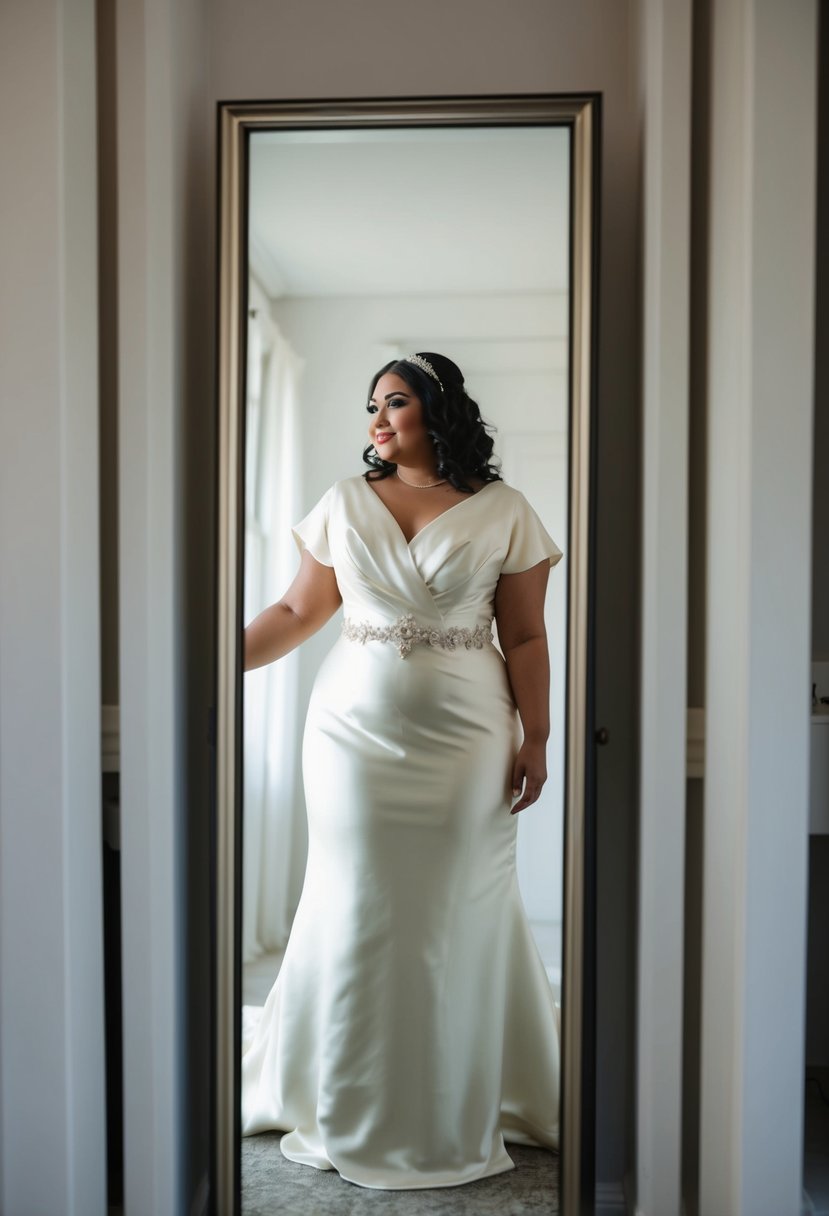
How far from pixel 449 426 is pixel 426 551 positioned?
0.82 ft

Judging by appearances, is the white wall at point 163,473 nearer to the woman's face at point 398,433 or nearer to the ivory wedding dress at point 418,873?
the ivory wedding dress at point 418,873

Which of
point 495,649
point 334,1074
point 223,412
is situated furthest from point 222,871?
point 223,412

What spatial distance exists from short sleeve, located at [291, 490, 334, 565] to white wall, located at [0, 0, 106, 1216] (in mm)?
390

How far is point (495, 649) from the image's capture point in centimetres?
193

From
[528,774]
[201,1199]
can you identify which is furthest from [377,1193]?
[528,774]

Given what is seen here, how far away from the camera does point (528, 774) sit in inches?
76.3

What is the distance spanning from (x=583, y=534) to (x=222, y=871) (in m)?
0.96

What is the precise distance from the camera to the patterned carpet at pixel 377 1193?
193 centimetres

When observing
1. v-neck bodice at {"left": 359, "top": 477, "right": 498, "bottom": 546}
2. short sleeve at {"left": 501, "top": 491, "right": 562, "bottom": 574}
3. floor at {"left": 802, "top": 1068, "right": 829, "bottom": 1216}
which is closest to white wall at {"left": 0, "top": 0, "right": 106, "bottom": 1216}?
v-neck bodice at {"left": 359, "top": 477, "right": 498, "bottom": 546}

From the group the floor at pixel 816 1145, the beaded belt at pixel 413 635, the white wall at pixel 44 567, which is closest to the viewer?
the white wall at pixel 44 567

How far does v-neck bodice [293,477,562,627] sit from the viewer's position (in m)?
1.89

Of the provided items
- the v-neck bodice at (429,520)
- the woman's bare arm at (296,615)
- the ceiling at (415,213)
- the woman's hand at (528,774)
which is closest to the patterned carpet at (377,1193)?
the woman's hand at (528,774)

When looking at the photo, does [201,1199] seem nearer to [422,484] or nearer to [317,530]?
[317,530]

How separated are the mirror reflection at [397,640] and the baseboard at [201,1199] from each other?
Result: 26 centimetres
